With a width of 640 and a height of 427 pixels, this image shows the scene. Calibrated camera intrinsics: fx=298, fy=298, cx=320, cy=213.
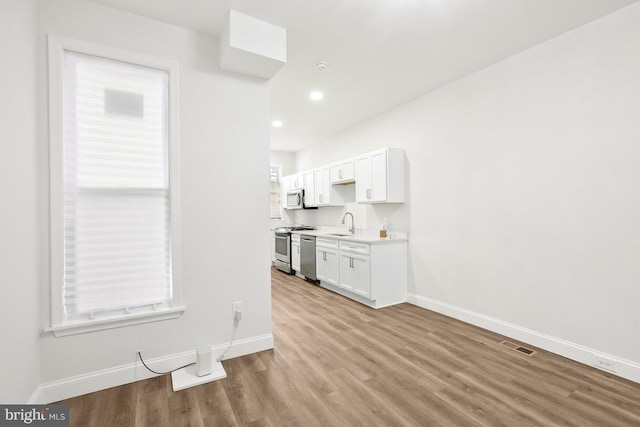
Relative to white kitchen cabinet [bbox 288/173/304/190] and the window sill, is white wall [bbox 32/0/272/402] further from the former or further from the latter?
white kitchen cabinet [bbox 288/173/304/190]

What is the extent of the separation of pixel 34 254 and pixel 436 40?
345 centimetres

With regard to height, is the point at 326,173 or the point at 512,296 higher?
the point at 326,173

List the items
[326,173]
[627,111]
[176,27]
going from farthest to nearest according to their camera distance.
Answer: [326,173]
[176,27]
[627,111]

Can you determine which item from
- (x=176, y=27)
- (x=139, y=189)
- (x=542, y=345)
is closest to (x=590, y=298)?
(x=542, y=345)

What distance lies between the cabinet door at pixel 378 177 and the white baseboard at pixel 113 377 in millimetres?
2565

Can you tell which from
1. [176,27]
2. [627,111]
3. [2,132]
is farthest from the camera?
[176,27]

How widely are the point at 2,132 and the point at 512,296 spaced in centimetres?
401

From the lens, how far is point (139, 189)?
2250 millimetres

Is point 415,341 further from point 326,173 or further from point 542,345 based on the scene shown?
point 326,173

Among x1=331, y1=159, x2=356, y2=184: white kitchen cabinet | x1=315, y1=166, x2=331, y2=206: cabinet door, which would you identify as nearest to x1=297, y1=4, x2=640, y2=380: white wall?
x1=331, y1=159, x2=356, y2=184: white kitchen cabinet

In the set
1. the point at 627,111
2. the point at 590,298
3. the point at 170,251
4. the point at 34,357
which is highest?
the point at 627,111

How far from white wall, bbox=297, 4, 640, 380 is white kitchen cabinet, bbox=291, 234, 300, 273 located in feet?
8.08

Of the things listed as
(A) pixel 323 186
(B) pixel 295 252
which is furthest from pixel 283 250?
(A) pixel 323 186

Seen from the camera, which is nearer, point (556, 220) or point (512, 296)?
point (556, 220)
